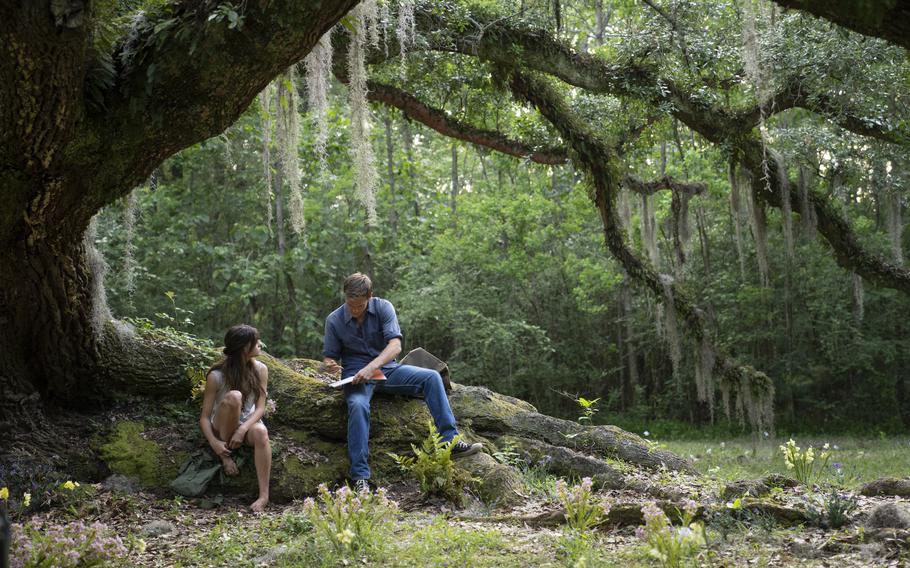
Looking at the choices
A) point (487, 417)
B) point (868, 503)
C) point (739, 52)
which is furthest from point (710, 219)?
point (868, 503)

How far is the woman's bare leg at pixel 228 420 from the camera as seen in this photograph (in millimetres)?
5137

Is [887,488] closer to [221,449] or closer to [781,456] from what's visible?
[221,449]

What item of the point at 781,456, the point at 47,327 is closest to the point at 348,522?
the point at 47,327

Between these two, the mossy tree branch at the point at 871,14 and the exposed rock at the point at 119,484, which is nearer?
the mossy tree branch at the point at 871,14

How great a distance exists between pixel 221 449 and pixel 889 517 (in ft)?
13.1

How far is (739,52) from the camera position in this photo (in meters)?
8.23

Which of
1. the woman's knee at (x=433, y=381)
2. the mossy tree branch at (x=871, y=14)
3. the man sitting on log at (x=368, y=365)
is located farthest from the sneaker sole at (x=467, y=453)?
the mossy tree branch at (x=871, y=14)

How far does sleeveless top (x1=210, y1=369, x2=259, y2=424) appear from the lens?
527 centimetres

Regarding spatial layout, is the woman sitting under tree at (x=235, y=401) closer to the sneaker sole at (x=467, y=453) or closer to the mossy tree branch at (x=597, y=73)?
the sneaker sole at (x=467, y=453)

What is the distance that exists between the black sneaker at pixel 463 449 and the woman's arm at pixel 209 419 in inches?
62.2

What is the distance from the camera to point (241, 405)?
5.22 meters

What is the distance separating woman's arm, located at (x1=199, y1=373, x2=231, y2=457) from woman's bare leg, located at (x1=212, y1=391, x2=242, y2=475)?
45 mm

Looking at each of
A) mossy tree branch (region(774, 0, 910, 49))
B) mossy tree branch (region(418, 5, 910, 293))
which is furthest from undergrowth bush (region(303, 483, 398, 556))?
mossy tree branch (region(418, 5, 910, 293))

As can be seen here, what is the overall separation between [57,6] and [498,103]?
6269 millimetres
